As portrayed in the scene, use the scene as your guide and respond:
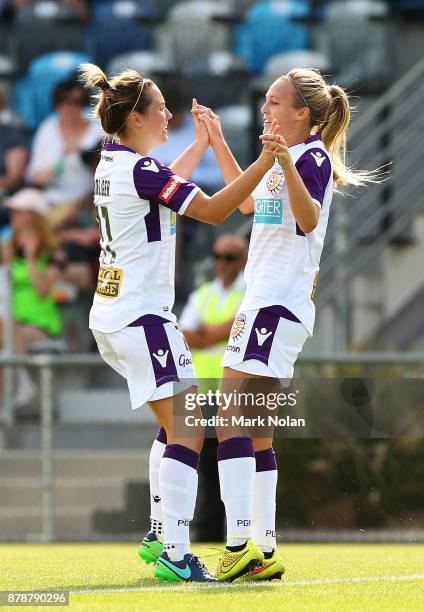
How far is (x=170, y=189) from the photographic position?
5.31 m

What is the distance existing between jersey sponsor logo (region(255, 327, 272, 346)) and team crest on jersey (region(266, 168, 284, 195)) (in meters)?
0.55

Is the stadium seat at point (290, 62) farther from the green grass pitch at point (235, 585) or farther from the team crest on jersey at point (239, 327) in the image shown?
the team crest on jersey at point (239, 327)

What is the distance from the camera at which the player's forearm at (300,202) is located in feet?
16.9

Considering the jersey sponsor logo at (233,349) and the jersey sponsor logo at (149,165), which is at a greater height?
the jersey sponsor logo at (149,165)

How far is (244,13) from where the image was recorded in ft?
46.4

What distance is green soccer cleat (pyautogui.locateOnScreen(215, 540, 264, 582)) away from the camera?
17.3 feet

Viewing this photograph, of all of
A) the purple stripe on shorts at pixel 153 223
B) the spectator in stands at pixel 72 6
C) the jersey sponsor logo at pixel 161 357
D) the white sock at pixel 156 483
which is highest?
the spectator in stands at pixel 72 6

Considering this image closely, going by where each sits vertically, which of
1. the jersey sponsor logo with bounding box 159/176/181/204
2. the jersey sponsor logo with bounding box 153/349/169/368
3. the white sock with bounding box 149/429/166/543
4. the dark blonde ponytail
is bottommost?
the white sock with bounding box 149/429/166/543

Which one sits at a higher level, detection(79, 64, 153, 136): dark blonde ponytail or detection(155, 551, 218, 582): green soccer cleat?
detection(79, 64, 153, 136): dark blonde ponytail

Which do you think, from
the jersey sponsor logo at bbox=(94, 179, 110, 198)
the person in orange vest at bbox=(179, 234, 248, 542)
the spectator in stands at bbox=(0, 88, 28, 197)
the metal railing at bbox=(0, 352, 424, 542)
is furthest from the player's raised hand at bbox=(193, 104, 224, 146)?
the spectator in stands at bbox=(0, 88, 28, 197)

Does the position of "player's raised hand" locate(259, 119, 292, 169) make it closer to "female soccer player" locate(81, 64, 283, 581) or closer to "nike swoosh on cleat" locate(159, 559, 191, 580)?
"female soccer player" locate(81, 64, 283, 581)

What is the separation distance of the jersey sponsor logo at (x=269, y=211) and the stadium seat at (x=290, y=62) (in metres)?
7.27

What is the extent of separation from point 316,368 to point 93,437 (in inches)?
65.5

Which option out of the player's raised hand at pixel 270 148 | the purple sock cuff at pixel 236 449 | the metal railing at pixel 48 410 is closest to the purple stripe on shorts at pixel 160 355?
the purple sock cuff at pixel 236 449
